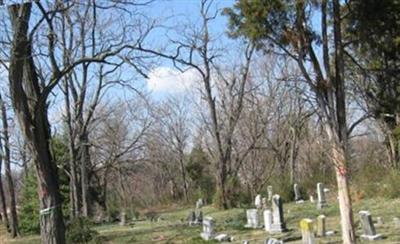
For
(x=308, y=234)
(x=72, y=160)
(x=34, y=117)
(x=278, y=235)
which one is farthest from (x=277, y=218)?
(x=72, y=160)

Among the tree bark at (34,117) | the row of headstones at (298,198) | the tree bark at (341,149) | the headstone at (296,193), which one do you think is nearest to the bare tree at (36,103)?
the tree bark at (34,117)

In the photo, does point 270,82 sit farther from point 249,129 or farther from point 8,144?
point 8,144

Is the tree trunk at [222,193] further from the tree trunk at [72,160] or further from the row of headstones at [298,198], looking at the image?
the tree trunk at [72,160]

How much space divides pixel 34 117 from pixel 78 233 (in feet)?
27.9

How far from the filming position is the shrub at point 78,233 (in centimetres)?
1978

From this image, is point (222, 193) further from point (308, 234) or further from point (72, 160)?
point (308, 234)

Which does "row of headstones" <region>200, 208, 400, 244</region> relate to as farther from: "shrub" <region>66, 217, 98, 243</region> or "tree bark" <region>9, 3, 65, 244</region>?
"tree bark" <region>9, 3, 65, 244</region>

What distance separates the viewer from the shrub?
779 inches

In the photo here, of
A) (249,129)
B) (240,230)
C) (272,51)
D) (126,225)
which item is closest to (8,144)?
(126,225)

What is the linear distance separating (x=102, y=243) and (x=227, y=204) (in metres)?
12.0

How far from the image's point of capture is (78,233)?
65.3 feet

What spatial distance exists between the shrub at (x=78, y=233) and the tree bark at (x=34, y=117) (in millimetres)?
7404

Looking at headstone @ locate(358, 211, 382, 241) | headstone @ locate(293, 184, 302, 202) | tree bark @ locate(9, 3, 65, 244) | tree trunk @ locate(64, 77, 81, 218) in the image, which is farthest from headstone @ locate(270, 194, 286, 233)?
tree trunk @ locate(64, 77, 81, 218)

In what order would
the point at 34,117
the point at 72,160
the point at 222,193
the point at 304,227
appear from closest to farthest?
the point at 34,117, the point at 304,227, the point at 72,160, the point at 222,193
